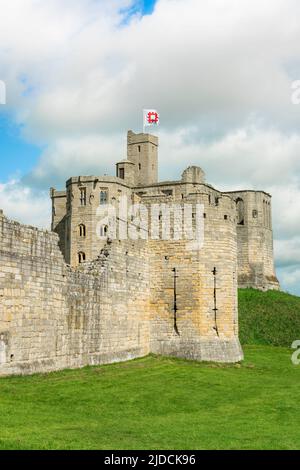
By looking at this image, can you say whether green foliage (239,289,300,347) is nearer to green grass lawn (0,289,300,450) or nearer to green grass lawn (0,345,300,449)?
green grass lawn (0,289,300,450)

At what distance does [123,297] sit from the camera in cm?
2548

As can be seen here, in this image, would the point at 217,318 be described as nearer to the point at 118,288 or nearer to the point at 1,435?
the point at 118,288

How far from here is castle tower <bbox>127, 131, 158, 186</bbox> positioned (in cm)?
7275

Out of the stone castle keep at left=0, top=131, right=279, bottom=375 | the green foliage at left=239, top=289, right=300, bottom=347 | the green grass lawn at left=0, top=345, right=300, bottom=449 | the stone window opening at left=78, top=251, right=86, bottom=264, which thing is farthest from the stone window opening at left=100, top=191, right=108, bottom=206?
the green grass lawn at left=0, top=345, right=300, bottom=449

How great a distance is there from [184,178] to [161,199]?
113 ft

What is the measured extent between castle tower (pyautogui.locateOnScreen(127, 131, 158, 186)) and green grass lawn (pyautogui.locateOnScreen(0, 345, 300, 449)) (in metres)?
49.0

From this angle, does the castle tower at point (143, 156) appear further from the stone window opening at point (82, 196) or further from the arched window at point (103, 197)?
the stone window opening at point (82, 196)

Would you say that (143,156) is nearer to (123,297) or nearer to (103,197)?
(103,197)

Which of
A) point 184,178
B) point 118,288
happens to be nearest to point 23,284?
point 118,288

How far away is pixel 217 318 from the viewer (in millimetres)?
27281

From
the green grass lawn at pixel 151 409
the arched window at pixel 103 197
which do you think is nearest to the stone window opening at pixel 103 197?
the arched window at pixel 103 197

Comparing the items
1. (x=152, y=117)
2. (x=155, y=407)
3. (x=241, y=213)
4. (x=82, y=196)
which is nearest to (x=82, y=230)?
(x=82, y=196)

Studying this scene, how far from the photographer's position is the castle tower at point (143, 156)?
72.8m

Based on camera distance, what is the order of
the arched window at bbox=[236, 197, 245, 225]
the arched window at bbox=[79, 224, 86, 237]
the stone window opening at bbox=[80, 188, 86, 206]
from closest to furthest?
the arched window at bbox=[79, 224, 86, 237]
the stone window opening at bbox=[80, 188, 86, 206]
the arched window at bbox=[236, 197, 245, 225]
